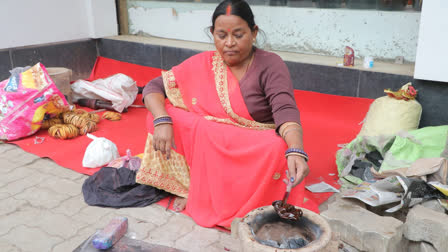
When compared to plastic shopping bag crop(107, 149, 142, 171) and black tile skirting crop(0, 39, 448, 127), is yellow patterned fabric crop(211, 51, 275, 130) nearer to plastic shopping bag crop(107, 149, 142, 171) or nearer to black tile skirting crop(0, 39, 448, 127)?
plastic shopping bag crop(107, 149, 142, 171)

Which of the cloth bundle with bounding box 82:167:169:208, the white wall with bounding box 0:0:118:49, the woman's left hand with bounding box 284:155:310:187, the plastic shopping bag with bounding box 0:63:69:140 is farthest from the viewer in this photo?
the white wall with bounding box 0:0:118:49

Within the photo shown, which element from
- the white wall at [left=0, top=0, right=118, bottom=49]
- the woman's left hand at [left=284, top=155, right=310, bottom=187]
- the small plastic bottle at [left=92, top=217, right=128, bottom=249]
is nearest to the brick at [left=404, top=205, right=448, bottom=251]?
the woman's left hand at [left=284, top=155, right=310, bottom=187]

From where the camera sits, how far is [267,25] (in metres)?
5.37

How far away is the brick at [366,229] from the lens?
2.26 m

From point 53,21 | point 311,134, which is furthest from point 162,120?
point 53,21

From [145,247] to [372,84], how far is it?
2883 mm

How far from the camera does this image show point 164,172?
9.49ft

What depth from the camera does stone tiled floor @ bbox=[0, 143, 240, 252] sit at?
2.56 m

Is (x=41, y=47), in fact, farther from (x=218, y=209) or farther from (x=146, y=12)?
(x=218, y=209)

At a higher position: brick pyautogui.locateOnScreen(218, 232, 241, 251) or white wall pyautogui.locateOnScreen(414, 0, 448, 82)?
white wall pyautogui.locateOnScreen(414, 0, 448, 82)

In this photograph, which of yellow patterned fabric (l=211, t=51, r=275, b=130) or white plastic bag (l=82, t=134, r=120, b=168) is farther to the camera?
white plastic bag (l=82, t=134, r=120, b=168)

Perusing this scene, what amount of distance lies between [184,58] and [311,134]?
7.26 ft

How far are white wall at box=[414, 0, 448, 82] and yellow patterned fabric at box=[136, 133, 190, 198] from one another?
7.50 ft

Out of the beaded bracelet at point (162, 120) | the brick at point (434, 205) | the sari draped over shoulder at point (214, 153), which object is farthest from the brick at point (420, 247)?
the beaded bracelet at point (162, 120)
